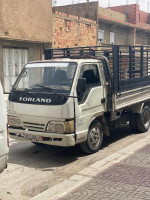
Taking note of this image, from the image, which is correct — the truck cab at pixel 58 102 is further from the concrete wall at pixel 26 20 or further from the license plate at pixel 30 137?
the concrete wall at pixel 26 20

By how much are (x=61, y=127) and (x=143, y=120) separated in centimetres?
361

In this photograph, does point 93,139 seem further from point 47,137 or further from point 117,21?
point 117,21

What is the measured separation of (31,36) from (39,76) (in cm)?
1177

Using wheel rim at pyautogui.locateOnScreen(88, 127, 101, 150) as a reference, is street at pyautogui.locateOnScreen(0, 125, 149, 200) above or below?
below

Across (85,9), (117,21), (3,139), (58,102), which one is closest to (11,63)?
(58,102)

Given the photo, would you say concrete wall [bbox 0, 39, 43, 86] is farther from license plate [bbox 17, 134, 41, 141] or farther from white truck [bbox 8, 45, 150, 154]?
license plate [bbox 17, 134, 41, 141]

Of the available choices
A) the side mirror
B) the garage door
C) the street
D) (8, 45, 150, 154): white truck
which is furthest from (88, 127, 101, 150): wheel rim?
the garage door

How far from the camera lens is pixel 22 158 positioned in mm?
6680

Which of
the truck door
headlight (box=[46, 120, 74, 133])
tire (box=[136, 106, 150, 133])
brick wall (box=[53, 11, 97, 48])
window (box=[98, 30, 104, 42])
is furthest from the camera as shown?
window (box=[98, 30, 104, 42])

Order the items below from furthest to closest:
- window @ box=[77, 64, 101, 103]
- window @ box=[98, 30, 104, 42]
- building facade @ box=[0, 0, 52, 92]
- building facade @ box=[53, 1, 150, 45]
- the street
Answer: window @ box=[98, 30, 104, 42]
building facade @ box=[53, 1, 150, 45]
building facade @ box=[0, 0, 52, 92]
window @ box=[77, 64, 101, 103]
the street

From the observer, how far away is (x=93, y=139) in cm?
683

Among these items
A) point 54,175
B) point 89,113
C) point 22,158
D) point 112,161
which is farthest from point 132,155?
point 22,158

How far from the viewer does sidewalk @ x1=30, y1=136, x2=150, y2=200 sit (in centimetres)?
446

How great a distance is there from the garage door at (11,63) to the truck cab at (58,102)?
10.4 metres
